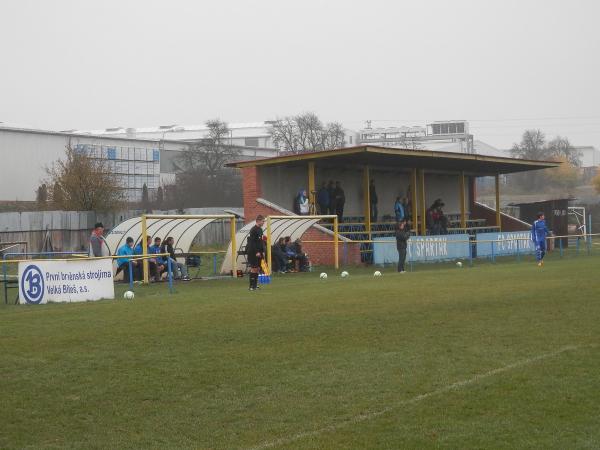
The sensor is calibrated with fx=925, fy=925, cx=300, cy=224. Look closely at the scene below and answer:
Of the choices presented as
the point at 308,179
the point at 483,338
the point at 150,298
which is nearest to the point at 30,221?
the point at 308,179

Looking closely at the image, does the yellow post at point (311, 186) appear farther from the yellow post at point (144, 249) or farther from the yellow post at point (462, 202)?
the yellow post at point (144, 249)

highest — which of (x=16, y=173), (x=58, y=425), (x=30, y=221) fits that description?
(x=16, y=173)

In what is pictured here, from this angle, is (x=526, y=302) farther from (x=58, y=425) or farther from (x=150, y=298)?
(x=58, y=425)

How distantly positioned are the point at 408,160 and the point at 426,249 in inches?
252

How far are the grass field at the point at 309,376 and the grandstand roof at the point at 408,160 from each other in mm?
19877

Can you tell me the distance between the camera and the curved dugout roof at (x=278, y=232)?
30.7 metres

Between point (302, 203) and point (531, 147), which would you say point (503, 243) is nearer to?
point (302, 203)

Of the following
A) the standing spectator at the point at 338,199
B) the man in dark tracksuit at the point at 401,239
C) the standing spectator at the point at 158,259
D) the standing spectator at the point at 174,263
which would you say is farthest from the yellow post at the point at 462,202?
the standing spectator at the point at 158,259

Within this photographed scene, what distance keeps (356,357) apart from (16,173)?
191 feet

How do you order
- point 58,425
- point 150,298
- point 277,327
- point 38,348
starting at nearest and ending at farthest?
point 58,425
point 38,348
point 277,327
point 150,298

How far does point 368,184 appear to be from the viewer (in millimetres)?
39594

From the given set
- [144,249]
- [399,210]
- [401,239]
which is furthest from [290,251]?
[144,249]

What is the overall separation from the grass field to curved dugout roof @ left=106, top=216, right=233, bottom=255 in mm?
11358

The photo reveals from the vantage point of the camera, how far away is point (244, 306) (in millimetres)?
16859
